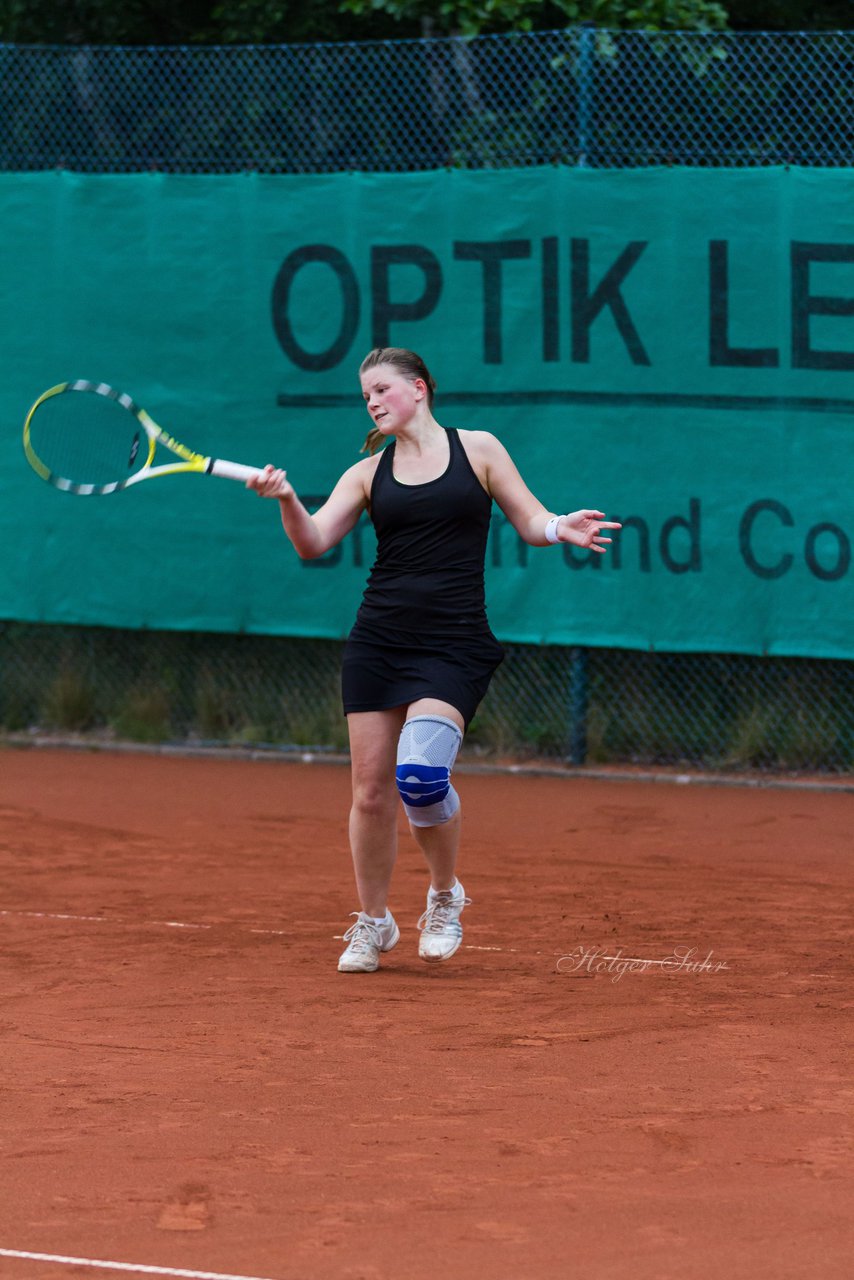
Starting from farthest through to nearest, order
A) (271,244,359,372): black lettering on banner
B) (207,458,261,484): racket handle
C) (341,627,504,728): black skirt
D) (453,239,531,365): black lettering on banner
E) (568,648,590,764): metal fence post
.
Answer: (271,244,359,372): black lettering on banner
(568,648,590,764): metal fence post
(453,239,531,365): black lettering on banner
(341,627,504,728): black skirt
(207,458,261,484): racket handle

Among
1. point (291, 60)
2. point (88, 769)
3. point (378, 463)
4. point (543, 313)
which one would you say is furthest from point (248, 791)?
point (291, 60)

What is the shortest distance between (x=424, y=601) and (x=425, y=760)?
0.48 metres

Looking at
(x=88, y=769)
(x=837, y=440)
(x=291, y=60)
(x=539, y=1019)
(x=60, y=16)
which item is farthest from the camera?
(x=60, y=16)

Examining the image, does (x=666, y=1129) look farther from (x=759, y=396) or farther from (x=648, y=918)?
(x=759, y=396)

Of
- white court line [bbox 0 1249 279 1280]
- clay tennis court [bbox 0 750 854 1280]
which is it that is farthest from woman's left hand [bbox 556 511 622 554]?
white court line [bbox 0 1249 279 1280]

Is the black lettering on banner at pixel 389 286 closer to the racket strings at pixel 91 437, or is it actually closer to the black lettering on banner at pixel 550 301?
the black lettering on banner at pixel 550 301

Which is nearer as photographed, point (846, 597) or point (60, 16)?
point (846, 597)

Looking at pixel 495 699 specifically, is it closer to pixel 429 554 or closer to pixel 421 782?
pixel 429 554

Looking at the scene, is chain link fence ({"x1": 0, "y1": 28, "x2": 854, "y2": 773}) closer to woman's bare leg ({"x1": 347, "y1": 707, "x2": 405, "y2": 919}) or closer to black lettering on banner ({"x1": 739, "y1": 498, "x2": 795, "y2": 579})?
black lettering on banner ({"x1": 739, "y1": 498, "x2": 795, "y2": 579})

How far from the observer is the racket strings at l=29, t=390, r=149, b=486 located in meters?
7.94

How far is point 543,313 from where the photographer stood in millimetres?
8328

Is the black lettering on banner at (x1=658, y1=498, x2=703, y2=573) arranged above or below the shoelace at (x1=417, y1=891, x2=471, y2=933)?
above

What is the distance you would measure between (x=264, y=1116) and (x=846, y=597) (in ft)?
15.4

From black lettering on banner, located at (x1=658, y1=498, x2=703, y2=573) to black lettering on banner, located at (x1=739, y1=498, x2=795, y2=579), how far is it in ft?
0.64
